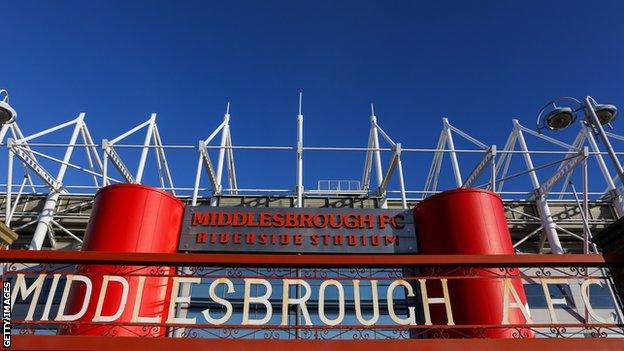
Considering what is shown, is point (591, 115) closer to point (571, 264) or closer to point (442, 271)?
point (571, 264)

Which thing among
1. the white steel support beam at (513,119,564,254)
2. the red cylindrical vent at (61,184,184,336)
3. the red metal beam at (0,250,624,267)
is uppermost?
the white steel support beam at (513,119,564,254)

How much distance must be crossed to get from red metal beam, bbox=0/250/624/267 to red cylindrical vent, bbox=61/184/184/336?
2.36 metres

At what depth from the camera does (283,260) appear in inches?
311

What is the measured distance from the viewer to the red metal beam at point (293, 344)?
6996mm

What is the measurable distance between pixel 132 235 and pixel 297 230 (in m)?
4.71

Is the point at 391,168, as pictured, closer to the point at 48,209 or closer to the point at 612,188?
the point at 612,188

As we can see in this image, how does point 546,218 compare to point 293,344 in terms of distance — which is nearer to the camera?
point 293,344

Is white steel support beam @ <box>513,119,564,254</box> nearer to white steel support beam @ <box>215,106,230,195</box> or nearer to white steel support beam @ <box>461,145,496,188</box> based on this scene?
white steel support beam @ <box>461,145,496,188</box>

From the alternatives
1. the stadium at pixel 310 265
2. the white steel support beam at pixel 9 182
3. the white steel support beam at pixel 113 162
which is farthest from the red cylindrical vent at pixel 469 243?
the white steel support beam at pixel 9 182

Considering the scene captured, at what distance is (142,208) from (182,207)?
1.42m

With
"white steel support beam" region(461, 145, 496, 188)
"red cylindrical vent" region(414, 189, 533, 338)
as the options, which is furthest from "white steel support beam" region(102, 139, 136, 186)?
"white steel support beam" region(461, 145, 496, 188)

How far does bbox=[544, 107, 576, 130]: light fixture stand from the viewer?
40.1 feet

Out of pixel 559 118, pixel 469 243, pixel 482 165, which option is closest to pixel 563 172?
pixel 482 165

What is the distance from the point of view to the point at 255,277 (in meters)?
8.07
